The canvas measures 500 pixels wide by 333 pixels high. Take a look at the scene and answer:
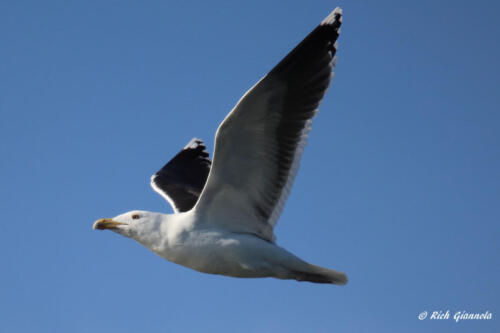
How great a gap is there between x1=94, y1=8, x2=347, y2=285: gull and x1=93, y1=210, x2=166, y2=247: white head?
11mm

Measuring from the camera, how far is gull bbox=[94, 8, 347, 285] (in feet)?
20.4

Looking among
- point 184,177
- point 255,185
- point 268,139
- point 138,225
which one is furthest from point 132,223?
point 184,177

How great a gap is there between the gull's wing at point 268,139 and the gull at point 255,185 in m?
0.01

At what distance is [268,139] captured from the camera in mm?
6402

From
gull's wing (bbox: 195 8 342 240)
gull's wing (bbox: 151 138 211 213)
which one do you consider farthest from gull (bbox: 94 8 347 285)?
gull's wing (bbox: 151 138 211 213)

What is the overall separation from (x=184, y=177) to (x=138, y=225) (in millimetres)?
2889

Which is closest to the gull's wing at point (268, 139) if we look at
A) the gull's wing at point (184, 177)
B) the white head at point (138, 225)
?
the white head at point (138, 225)

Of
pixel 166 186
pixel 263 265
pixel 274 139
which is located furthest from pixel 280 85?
pixel 166 186

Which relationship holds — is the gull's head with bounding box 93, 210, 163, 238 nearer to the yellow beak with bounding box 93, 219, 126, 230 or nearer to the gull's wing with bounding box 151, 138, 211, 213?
the yellow beak with bounding box 93, 219, 126, 230

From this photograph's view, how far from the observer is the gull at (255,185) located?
245 inches

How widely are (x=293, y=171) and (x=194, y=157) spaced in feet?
13.5

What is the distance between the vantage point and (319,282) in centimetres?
691

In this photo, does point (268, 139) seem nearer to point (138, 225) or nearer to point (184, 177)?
point (138, 225)

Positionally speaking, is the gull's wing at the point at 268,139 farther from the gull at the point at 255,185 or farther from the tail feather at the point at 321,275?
the tail feather at the point at 321,275
